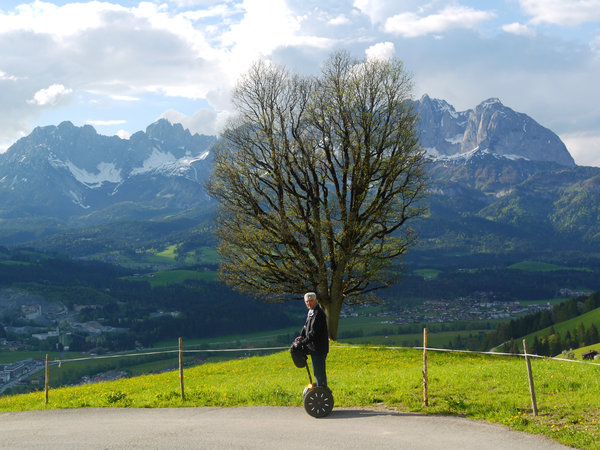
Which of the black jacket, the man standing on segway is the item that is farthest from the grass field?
the black jacket

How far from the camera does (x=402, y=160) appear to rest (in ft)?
124

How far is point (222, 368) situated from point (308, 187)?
548 inches

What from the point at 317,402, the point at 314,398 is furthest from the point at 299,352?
the point at 317,402

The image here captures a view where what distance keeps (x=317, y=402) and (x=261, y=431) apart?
2149 mm

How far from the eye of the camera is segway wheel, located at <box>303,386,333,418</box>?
17047 millimetres

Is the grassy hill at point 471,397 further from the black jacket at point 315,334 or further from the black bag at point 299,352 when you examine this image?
the black jacket at point 315,334

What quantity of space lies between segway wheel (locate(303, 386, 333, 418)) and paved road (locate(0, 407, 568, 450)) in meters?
0.28

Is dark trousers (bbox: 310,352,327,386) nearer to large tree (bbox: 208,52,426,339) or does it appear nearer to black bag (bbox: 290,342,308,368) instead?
black bag (bbox: 290,342,308,368)

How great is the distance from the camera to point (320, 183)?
3906 centimetres

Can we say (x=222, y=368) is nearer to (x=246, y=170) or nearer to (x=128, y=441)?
(x=246, y=170)

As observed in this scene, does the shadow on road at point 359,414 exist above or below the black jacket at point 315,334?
below

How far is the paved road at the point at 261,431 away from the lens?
1423cm

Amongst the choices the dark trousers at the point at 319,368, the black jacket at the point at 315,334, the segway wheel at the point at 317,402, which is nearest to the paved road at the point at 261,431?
the segway wheel at the point at 317,402

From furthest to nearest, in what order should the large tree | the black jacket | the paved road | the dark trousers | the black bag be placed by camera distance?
1. the large tree
2. the dark trousers
3. the black bag
4. the black jacket
5. the paved road
